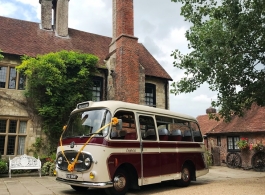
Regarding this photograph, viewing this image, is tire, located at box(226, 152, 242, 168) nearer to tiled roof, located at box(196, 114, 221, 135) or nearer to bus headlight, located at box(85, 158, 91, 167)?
tiled roof, located at box(196, 114, 221, 135)

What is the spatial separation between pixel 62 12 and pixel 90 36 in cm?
284

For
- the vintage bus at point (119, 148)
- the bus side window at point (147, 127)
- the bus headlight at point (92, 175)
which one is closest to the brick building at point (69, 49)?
the vintage bus at point (119, 148)

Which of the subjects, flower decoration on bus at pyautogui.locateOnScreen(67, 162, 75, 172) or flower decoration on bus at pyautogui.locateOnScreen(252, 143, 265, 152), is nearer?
flower decoration on bus at pyautogui.locateOnScreen(67, 162, 75, 172)

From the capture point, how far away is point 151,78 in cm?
1873

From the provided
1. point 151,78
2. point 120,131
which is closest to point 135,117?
point 120,131

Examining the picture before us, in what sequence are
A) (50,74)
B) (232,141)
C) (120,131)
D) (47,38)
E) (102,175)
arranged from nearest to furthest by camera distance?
(102,175) → (120,131) → (50,74) → (47,38) → (232,141)

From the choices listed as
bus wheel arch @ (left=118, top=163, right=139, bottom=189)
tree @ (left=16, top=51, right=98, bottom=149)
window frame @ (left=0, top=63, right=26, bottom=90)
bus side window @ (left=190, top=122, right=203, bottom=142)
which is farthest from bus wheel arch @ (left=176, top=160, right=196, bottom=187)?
window frame @ (left=0, top=63, right=26, bottom=90)

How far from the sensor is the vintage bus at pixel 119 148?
739 cm

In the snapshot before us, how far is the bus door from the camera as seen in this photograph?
336 inches

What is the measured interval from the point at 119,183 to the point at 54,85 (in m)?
8.38

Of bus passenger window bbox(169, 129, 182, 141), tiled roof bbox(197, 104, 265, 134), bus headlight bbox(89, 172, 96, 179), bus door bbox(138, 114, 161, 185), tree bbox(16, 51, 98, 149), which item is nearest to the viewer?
bus headlight bbox(89, 172, 96, 179)

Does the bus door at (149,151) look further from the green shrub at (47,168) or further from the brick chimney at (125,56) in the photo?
the brick chimney at (125,56)

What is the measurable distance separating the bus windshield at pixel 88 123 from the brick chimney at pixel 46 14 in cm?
1222

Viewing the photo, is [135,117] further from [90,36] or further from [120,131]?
[90,36]
